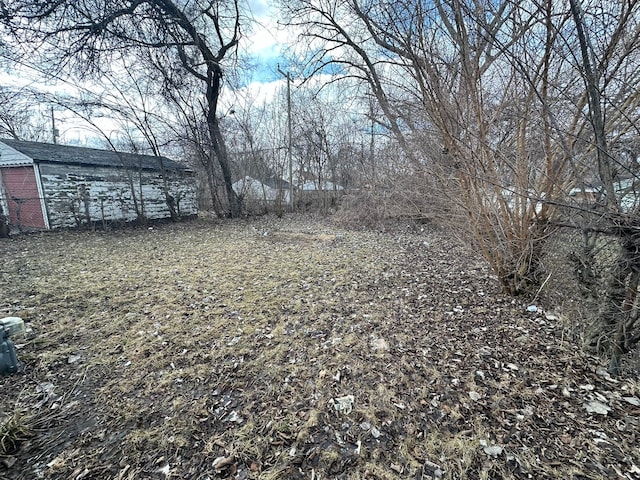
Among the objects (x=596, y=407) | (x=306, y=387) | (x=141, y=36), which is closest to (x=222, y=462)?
(x=306, y=387)

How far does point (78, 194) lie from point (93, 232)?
4.61 ft

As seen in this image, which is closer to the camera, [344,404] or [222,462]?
[222,462]

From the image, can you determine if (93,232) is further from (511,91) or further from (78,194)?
(511,91)

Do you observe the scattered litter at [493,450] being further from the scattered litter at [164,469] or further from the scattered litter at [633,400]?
the scattered litter at [164,469]

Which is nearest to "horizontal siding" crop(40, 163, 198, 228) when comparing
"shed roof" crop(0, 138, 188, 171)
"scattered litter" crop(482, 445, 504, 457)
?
"shed roof" crop(0, 138, 188, 171)

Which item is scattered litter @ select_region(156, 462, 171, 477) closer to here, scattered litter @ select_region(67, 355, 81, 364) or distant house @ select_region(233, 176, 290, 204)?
scattered litter @ select_region(67, 355, 81, 364)

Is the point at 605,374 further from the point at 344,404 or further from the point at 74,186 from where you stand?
the point at 74,186

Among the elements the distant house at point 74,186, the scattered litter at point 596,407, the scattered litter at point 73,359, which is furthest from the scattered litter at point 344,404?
the distant house at point 74,186

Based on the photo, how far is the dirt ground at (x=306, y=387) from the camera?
4.38 feet

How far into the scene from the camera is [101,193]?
8.83 metres

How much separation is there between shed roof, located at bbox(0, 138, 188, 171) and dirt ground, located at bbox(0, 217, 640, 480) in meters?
6.46

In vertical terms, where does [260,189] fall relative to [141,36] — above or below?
below

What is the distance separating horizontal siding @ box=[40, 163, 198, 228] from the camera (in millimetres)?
7949

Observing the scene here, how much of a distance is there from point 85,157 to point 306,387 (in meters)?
11.1
